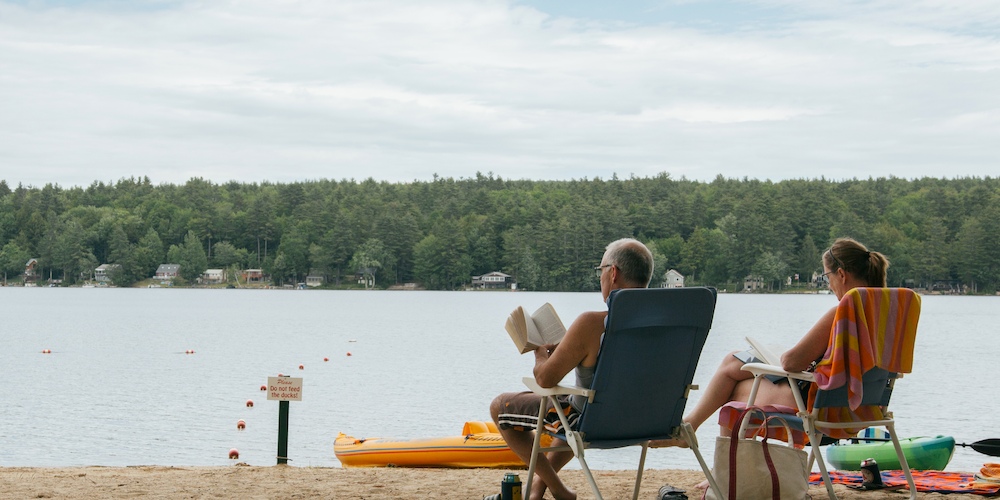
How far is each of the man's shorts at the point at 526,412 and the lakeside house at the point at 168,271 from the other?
119 metres

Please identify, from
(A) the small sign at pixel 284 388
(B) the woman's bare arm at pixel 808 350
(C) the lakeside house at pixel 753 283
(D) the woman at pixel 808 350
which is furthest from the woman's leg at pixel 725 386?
(C) the lakeside house at pixel 753 283

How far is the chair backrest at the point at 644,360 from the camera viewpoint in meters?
4.15

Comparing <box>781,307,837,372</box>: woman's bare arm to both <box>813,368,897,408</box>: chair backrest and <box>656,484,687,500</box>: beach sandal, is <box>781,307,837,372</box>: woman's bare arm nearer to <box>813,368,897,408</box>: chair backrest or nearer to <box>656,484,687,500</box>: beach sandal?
<box>813,368,897,408</box>: chair backrest

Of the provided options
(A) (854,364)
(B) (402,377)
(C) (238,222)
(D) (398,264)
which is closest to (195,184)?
(C) (238,222)

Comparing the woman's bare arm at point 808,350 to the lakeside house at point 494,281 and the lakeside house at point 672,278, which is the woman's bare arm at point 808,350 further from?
the lakeside house at point 494,281

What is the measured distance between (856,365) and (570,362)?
1206 millimetres

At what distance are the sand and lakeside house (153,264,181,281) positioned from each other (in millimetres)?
116503

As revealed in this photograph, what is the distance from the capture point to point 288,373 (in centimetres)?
2548

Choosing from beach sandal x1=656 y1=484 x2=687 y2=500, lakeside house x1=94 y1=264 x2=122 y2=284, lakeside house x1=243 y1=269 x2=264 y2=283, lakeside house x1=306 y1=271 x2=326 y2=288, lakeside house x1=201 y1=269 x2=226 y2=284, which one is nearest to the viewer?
beach sandal x1=656 y1=484 x2=687 y2=500

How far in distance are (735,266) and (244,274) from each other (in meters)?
52.7

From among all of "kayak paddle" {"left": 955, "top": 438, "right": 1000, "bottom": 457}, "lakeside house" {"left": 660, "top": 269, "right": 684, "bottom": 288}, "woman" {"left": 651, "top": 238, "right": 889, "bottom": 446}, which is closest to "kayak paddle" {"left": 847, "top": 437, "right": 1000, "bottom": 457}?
"kayak paddle" {"left": 955, "top": 438, "right": 1000, "bottom": 457}

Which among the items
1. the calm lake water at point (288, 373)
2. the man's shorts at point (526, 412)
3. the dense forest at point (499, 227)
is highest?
the dense forest at point (499, 227)

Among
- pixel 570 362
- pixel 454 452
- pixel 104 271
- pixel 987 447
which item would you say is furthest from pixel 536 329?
pixel 104 271

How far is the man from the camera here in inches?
165
